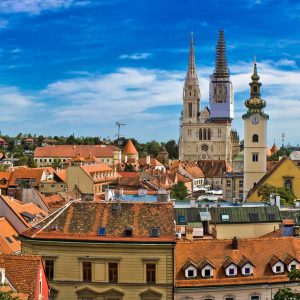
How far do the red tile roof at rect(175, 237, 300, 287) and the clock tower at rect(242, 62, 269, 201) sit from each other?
54815mm

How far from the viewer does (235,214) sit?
177 ft

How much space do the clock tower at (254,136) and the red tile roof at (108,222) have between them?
5720 cm

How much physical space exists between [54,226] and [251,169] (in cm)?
6155

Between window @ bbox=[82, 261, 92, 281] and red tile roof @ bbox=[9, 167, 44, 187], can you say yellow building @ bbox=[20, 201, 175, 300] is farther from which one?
red tile roof @ bbox=[9, 167, 44, 187]

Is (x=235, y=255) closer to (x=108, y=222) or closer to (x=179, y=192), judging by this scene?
(x=108, y=222)

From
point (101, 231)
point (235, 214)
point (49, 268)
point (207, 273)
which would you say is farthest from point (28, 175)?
point (207, 273)

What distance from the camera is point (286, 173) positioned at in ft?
285

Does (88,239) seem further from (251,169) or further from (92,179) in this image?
(92,179)

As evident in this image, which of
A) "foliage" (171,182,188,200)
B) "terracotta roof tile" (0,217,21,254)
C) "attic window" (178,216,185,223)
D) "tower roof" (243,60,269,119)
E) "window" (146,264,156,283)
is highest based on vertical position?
"tower roof" (243,60,269,119)

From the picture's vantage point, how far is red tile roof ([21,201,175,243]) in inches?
1660

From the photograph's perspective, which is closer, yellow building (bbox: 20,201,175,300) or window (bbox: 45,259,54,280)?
yellow building (bbox: 20,201,175,300)

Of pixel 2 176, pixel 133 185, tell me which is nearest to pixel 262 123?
pixel 133 185

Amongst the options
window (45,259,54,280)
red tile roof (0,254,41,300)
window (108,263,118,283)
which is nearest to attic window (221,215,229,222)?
window (108,263,118,283)

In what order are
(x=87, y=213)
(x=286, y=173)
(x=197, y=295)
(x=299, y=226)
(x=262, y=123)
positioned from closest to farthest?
1. (x=197, y=295)
2. (x=87, y=213)
3. (x=299, y=226)
4. (x=286, y=173)
5. (x=262, y=123)
